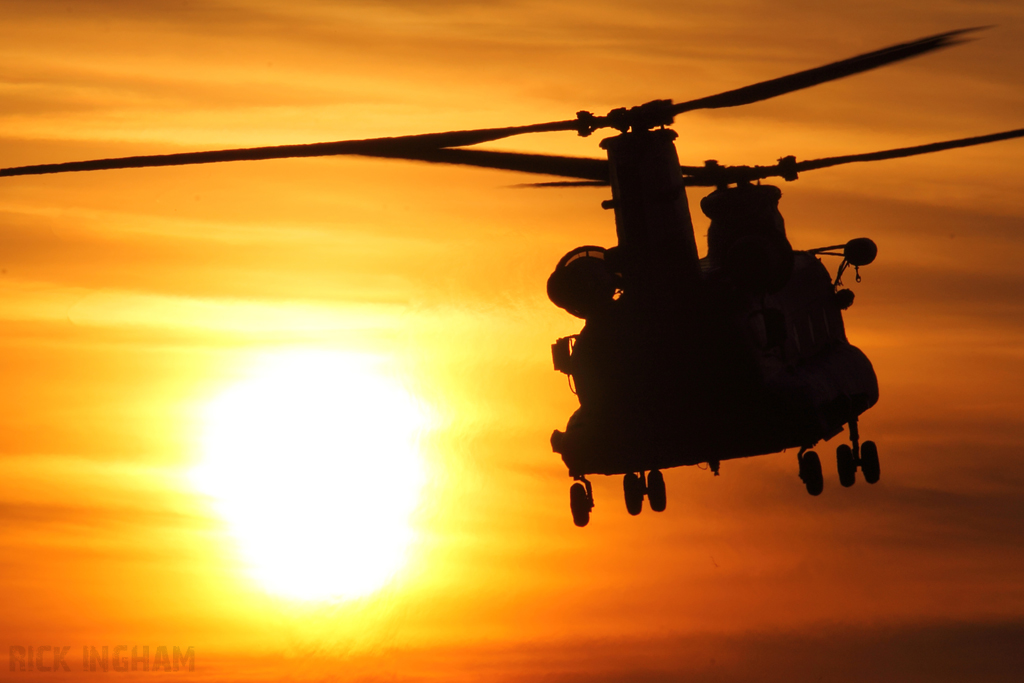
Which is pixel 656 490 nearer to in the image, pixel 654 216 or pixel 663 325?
pixel 663 325

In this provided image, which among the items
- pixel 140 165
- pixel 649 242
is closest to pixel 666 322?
pixel 649 242

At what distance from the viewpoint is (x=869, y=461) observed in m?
29.2

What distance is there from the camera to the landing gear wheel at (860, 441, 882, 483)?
95.7 ft

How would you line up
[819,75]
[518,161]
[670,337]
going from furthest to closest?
[670,337] → [518,161] → [819,75]

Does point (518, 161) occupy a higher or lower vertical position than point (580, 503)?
higher

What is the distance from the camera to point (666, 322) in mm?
23141

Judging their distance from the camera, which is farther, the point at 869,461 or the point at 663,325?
the point at 869,461

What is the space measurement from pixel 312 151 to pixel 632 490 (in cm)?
998

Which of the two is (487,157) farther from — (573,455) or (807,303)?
(807,303)

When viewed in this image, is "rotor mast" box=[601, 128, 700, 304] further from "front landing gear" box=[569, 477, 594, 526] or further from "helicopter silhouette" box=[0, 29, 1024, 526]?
"front landing gear" box=[569, 477, 594, 526]

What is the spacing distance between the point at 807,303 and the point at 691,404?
19.4 feet

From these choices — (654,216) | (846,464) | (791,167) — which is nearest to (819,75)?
(654,216)

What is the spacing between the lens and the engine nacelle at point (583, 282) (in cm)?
2323

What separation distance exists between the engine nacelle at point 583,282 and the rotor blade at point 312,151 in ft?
10.2
